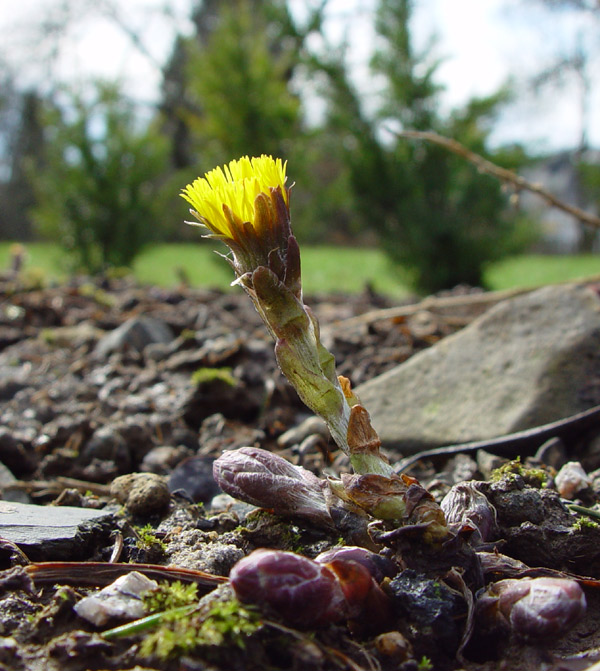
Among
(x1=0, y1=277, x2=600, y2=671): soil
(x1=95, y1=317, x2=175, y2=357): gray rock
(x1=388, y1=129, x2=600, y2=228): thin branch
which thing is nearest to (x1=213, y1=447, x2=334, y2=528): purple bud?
(x1=0, y1=277, x2=600, y2=671): soil

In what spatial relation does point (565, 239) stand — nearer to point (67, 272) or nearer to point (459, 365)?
point (67, 272)

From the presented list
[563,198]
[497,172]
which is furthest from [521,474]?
[563,198]

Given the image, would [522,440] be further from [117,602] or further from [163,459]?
[117,602]

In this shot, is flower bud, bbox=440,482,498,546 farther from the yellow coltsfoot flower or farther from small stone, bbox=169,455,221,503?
small stone, bbox=169,455,221,503

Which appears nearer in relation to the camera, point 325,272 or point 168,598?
point 168,598

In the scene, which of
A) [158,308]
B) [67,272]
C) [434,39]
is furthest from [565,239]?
[158,308]

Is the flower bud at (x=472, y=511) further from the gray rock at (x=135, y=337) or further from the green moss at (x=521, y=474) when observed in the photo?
the gray rock at (x=135, y=337)
